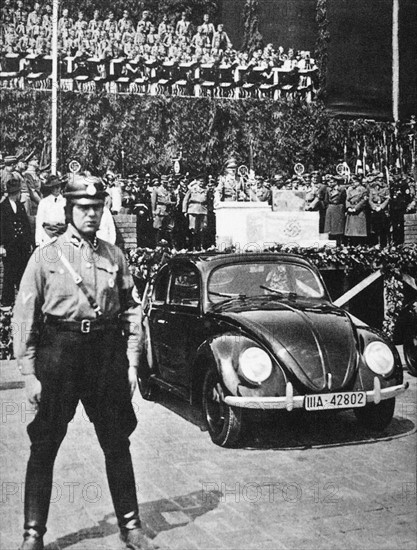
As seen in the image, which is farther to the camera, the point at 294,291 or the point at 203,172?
the point at 294,291

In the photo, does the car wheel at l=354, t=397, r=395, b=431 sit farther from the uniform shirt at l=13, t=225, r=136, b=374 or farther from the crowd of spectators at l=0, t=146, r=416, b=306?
the uniform shirt at l=13, t=225, r=136, b=374

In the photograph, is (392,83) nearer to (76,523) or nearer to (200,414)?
(200,414)

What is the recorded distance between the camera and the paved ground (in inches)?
118

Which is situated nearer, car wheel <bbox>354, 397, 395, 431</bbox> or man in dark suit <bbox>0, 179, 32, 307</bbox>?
man in dark suit <bbox>0, 179, 32, 307</bbox>

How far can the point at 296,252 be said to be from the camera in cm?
446

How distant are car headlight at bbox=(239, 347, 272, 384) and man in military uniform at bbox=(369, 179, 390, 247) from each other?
1.04 meters

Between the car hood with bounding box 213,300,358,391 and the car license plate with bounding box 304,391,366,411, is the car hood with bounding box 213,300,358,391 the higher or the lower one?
the higher one

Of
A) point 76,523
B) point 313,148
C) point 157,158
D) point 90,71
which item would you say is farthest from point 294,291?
point 76,523

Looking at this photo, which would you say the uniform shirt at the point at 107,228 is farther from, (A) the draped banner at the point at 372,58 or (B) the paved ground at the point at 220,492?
(A) the draped banner at the point at 372,58

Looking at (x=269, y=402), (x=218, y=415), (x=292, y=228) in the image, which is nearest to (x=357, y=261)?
(x=292, y=228)

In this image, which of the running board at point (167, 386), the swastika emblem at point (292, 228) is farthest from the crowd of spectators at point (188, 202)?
the running board at point (167, 386)

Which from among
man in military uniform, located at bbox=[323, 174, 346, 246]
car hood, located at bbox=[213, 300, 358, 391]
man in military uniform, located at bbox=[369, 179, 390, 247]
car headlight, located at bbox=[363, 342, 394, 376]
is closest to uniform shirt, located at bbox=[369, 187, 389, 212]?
man in military uniform, located at bbox=[369, 179, 390, 247]

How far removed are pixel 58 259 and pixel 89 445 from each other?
91 centimetres

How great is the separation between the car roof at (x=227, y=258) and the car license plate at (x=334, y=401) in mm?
885
